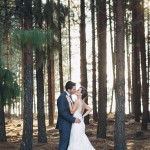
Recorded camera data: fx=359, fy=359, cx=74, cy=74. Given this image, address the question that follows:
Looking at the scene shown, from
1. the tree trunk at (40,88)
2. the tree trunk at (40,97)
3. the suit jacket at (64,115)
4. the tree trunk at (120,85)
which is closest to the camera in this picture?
the suit jacket at (64,115)

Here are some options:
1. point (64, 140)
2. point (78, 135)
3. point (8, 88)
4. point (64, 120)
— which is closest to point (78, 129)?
point (78, 135)

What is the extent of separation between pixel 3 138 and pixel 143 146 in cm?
638

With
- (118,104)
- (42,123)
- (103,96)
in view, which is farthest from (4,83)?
(103,96)

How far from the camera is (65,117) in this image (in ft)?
30.3

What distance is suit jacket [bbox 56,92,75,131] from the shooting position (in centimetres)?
913

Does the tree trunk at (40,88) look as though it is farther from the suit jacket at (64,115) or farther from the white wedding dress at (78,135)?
the suit jacket at (64,115)

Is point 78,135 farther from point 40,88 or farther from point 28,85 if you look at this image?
point 40,88

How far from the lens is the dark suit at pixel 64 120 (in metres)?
9.14

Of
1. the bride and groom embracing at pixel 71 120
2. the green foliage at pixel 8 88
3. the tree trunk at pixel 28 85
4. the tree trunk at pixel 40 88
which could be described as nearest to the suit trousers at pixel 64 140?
the bride and groom embracing at pixel 71 120

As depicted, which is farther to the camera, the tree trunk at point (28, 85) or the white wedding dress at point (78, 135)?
the tree trunk at point (28, 85)

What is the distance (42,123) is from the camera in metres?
16.5

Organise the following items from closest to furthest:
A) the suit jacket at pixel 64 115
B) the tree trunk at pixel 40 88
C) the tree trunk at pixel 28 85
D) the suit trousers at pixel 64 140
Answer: the suit jacket at pixel 64 115 < the suit trousers at pixel 64 140 < the tree trunk at pixel 28 85 < the tree trunk at pixel 40 88

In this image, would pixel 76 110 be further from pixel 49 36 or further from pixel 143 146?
pixel 143 146

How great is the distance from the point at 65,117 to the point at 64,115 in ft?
0.27
